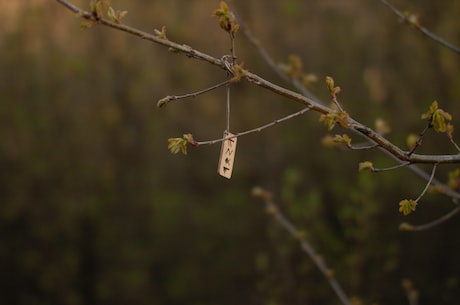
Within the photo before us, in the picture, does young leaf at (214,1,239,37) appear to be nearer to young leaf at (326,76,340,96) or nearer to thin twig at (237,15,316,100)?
young leaf at (326,76,340,96)

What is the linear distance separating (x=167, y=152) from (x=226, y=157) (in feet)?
9.79

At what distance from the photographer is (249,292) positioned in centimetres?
400

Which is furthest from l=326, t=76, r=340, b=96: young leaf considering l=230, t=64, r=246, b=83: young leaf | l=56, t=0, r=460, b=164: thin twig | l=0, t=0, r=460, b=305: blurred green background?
l=0, t=0, r=460, b=305: blurred green background

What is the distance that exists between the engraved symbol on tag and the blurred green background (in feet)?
8.04

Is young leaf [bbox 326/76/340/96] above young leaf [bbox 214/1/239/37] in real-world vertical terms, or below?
below

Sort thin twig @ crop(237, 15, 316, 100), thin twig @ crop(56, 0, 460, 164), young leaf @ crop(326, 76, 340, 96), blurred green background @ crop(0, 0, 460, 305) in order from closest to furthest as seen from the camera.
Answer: thin twig @ crop(56, 0, 460, 164)
young leaf @ crop(326, 76, 340, 96)
thin twig @ crop(237, 15, 316, 100)
blurred green background @ crop(0, 0, 460, 305)

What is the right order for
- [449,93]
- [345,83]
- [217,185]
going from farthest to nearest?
[217,185], [345,83], [449,93]

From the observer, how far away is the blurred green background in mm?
3781

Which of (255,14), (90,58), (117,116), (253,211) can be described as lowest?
(253,211)

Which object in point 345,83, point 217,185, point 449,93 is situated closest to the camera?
point 449,93

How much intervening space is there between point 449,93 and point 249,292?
1936 millimetres

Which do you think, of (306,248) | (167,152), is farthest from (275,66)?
(167,152)

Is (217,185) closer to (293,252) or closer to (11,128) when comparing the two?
(293,252)

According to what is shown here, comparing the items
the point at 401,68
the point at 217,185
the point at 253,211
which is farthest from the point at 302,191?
the point at 401,68
